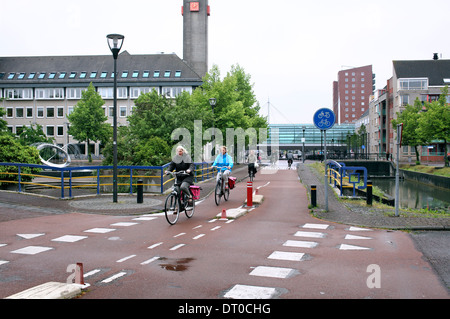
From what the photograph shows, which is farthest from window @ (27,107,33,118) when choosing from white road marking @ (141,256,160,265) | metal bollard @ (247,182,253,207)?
white road marking @ (141,256,160,265)

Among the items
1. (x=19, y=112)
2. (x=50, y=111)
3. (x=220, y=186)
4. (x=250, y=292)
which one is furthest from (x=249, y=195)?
(x=19, y=112)

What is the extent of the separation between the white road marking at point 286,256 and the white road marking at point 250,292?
1751 millimetres

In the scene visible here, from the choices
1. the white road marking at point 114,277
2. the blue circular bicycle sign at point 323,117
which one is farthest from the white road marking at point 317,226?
the white road marking at point 114,277

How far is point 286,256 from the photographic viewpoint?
7164 mm

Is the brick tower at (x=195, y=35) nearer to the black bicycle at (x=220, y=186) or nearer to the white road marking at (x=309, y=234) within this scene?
the black bicycle at (x=220, y=186)

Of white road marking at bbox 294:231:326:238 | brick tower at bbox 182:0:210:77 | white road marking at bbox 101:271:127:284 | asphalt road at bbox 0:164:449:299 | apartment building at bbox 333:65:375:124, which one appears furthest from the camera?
apartment building at bbox 333:65:375:124

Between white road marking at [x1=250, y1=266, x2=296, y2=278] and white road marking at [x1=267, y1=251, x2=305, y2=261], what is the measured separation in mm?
697

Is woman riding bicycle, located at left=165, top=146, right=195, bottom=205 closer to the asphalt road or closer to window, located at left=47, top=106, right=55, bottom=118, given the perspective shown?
the asphalt road

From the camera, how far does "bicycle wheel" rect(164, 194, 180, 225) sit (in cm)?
1052

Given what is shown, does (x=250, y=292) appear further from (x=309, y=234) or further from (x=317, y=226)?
(x=317, y=226)

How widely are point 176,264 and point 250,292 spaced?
5.64 ft

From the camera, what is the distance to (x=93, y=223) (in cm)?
1080
